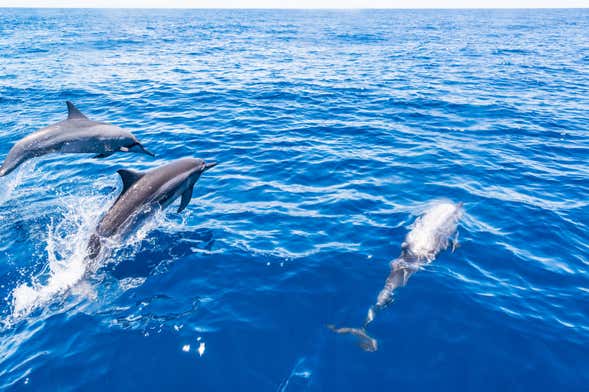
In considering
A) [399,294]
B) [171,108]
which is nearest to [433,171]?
[399,294]

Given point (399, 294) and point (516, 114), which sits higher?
point (516, 114)

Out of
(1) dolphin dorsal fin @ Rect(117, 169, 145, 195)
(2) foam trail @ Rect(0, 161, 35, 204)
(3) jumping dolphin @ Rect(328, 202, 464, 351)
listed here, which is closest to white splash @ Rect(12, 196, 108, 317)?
(1) dolphin dorsal fin @ Rect(117, 169, 145, 195)

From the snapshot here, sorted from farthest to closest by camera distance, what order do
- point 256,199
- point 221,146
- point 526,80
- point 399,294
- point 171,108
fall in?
point 526,80 < point 171,108 < point 221,146 < point 256,199 < point 399,294

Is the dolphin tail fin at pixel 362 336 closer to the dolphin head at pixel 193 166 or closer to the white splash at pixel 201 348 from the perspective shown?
the white splash at pixel 201 348

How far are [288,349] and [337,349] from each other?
88cm

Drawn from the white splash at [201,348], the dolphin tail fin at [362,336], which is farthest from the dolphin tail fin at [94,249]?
the dolphin tail fin at [362,336]

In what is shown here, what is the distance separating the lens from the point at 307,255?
1014 cm

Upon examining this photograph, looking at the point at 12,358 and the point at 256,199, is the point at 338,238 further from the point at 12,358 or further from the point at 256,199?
the point at 12,358

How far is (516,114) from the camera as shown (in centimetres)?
2167

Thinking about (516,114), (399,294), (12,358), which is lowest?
(12,358)

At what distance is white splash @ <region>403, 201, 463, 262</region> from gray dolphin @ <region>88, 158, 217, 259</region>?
5897 millimetres

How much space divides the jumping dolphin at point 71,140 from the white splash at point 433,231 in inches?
322

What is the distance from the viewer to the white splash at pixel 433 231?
1006 centimetres

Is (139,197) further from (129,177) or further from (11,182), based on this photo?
(11,182)
